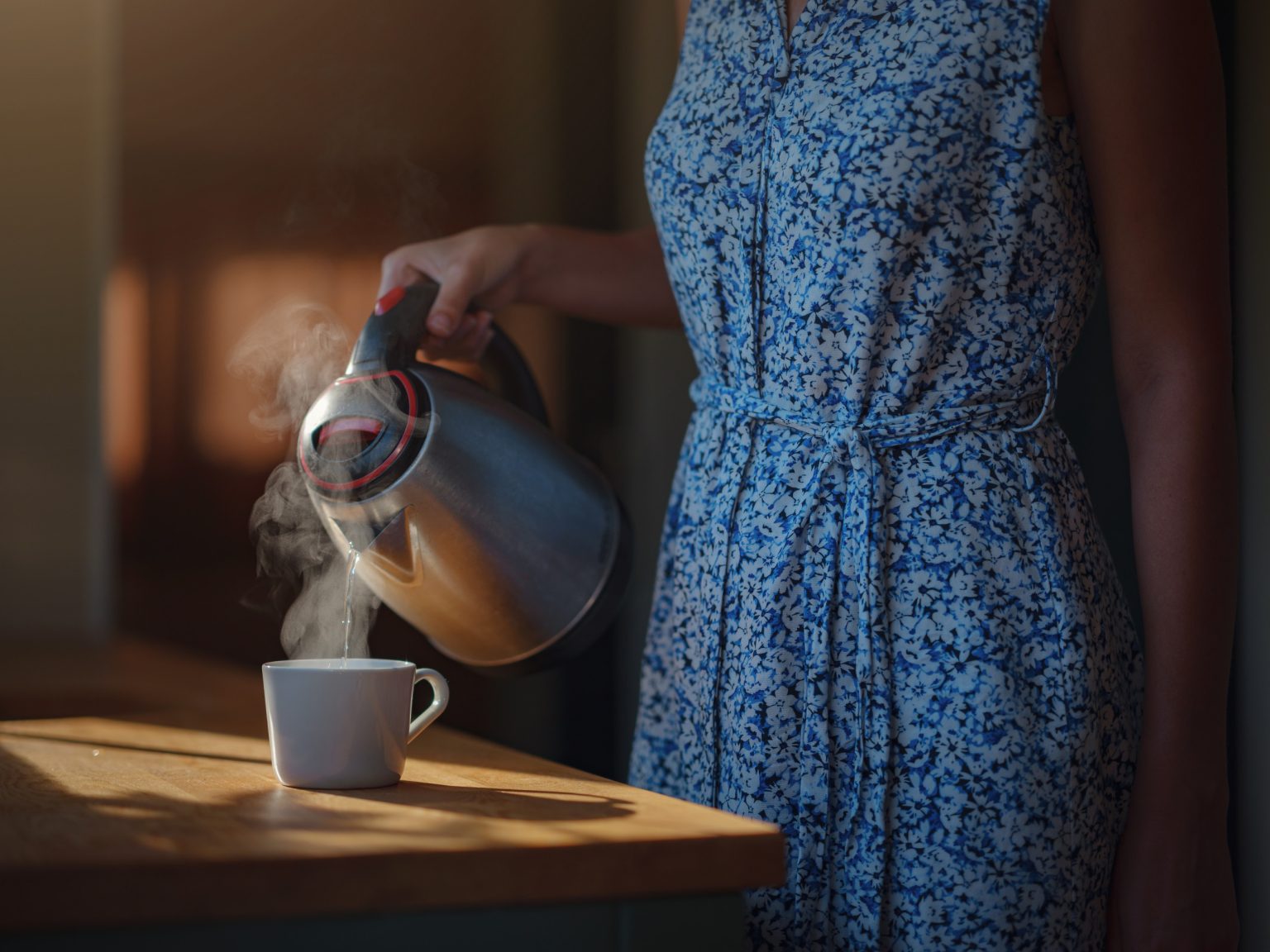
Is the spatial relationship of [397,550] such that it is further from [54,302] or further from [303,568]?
[54,302]

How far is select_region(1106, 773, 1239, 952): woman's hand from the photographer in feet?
2.52

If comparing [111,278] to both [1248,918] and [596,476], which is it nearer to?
[596,476]

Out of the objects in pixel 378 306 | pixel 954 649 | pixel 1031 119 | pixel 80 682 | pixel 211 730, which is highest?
pixel 1031 119

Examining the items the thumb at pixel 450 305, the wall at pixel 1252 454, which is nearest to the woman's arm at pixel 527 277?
the thumb at pixel 450 305

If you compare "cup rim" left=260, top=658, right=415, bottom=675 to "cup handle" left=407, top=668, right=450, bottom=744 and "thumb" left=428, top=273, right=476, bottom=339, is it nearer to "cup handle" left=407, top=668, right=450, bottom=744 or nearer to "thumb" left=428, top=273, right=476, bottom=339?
"cup handle" left=407, top=668, right=450, bottom=744

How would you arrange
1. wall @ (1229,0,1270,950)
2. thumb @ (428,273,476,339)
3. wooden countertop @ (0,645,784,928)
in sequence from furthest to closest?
1. wall @ (1229,0,1270,950)
2. thumb @ (428,273,476,339)
3. wooden countertop @ (0,645,784,928)

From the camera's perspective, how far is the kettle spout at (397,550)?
0.79 meters

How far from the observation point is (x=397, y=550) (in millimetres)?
798

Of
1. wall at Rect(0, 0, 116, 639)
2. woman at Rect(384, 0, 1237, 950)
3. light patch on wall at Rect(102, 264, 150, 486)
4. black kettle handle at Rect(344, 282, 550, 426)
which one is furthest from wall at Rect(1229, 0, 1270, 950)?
light patch on wall at Rect(102, 264, 150, 486)

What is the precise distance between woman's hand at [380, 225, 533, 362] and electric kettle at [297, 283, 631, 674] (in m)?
0.05

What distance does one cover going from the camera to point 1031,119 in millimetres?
801

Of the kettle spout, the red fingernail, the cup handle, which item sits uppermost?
the red fingernail

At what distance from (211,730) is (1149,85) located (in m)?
0.80

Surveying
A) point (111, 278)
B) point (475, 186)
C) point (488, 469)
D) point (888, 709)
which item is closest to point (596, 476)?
point (488, 469)
